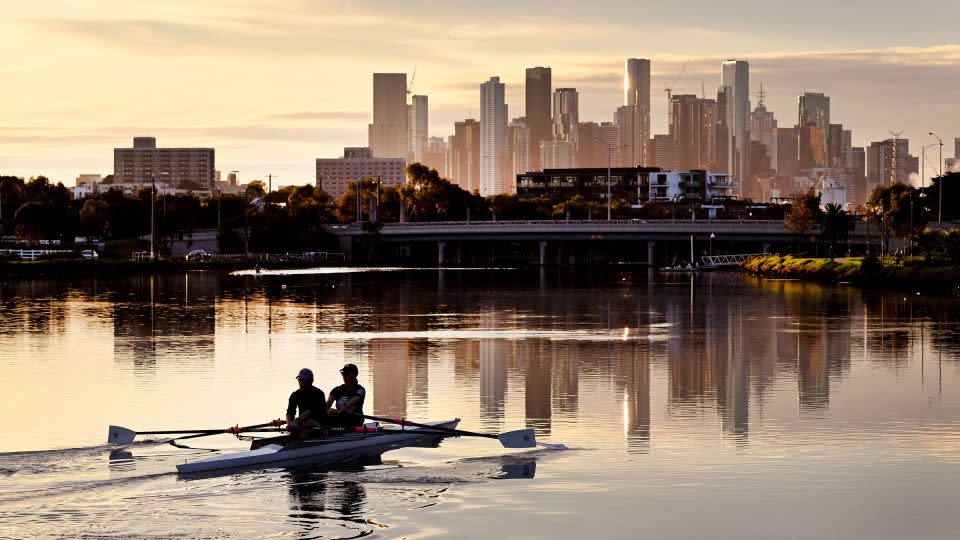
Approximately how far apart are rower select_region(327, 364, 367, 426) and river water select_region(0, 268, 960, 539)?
137cm

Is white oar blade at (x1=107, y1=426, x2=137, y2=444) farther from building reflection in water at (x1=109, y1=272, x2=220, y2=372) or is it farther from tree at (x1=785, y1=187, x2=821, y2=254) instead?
tree at (x1=785, y1=187, x2=821, y2=254)

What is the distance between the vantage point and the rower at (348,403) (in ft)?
95.2

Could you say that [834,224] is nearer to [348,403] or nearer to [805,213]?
[805,213]

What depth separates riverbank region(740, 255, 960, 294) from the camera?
104 m

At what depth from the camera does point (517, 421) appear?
33.8 meters

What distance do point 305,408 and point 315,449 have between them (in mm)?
923

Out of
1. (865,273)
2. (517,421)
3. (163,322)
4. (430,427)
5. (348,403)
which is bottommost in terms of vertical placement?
(517,421)

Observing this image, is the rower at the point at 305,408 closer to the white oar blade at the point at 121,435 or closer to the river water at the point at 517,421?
the river water at the point at 517,421

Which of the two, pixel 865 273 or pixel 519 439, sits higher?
pixel 865 273

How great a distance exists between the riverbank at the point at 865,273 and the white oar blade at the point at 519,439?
7447 cm

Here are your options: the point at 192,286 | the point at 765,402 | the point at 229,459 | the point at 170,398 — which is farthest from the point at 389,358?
the point at 192,286

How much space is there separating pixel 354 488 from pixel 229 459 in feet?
8.31

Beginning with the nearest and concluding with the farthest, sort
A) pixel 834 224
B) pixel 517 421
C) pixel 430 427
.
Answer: pixel 430 427 → pixel 517 421 → pixel 834 224

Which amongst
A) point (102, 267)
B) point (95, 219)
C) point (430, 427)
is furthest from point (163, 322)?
point (95, 219)
